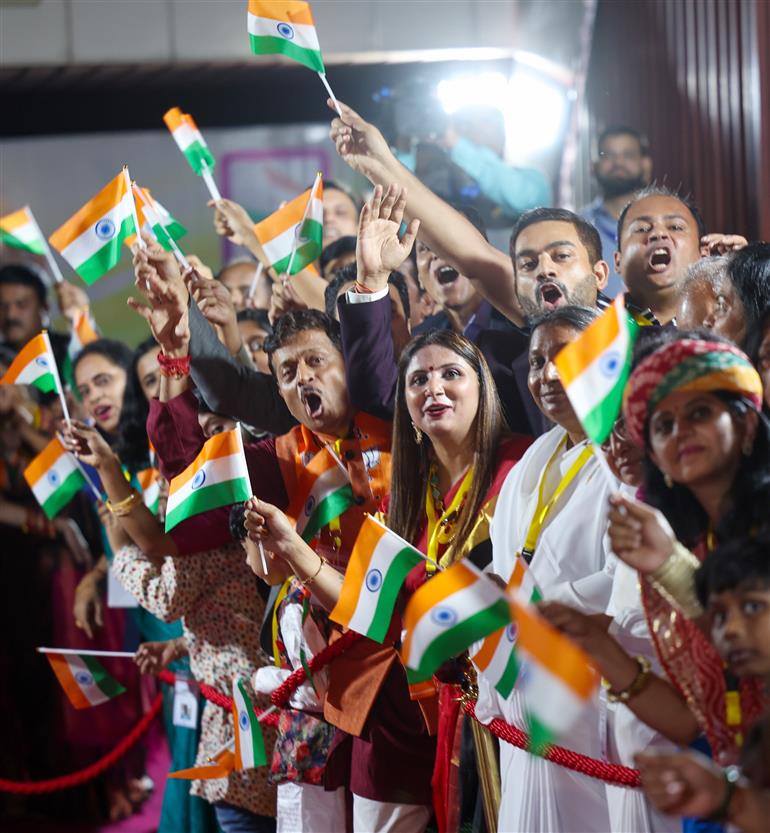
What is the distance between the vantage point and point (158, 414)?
4.00 metres

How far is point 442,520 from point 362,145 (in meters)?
1.17

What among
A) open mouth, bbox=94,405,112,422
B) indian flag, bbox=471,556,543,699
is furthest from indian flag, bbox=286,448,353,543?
open mouth, bbox=94,405,112,422

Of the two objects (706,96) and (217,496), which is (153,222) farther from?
(706,96)

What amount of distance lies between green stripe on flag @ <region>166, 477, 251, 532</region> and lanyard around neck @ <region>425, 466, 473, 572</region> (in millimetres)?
455

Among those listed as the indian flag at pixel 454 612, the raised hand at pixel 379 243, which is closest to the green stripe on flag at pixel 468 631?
the indian flag at pixel 454 612

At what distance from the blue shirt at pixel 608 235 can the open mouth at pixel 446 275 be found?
0.45 metres

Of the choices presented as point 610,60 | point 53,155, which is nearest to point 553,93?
point 610,60

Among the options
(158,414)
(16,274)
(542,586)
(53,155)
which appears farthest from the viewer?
(53,155)

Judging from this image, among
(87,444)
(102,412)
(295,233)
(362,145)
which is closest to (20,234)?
(102,412)

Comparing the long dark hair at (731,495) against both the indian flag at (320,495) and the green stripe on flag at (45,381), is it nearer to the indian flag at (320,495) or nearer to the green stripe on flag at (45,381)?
the indian flag at (320,495)

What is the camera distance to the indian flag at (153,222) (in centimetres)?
421

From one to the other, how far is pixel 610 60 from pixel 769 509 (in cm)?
624

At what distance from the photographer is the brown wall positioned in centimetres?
412

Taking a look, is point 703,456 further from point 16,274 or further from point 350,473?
point 16,274
